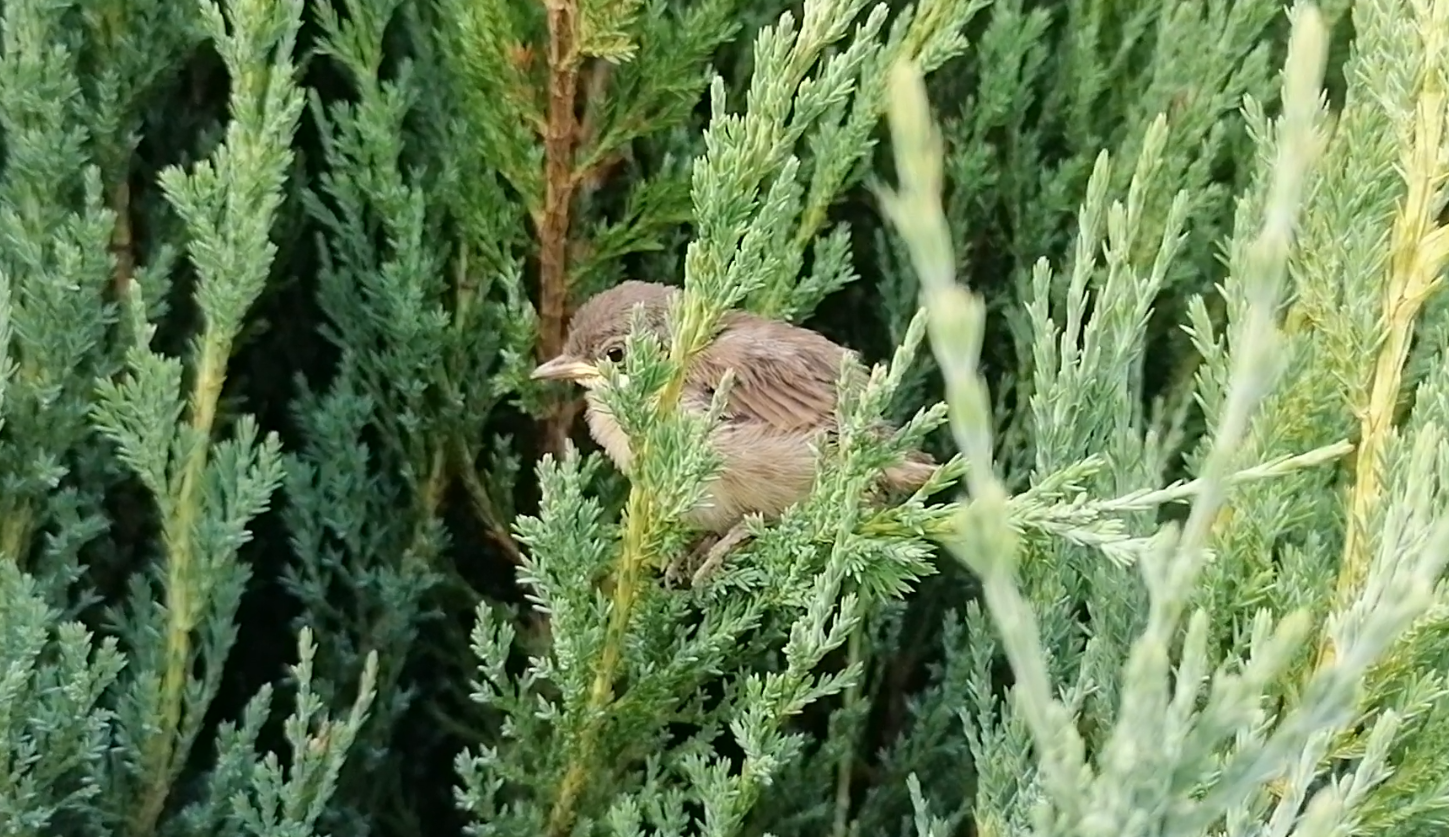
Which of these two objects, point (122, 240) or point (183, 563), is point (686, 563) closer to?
point (183, 563)

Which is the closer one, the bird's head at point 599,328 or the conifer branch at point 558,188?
the conifer branch at point 558,188

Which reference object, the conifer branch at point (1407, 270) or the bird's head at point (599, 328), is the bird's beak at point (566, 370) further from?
the conifer branch at point (1407, 270)

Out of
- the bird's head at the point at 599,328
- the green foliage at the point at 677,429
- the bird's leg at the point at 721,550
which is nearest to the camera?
the green foliage at the point at 677,429

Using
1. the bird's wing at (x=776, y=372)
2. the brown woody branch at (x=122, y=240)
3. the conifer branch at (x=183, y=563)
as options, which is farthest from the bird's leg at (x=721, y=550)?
the brown woody branch at (x=122, y=240)

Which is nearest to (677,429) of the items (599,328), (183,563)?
(599,328)

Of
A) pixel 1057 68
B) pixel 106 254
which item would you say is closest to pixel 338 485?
pixel 106 254

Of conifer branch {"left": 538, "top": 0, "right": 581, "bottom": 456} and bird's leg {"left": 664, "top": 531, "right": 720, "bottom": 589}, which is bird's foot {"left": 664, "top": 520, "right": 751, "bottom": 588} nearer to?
bird's leg {"left": 664, "top": 531, "right": 720, "bottom": 589}

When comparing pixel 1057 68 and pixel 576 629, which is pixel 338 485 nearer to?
pixel 576 629
